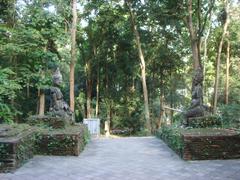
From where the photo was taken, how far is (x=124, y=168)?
7.55 meters

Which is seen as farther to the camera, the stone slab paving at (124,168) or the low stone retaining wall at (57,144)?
the low stone retaining wall at (57,144)

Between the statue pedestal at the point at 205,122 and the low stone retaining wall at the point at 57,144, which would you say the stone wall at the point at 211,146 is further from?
the low stone retaining wall at the point at 57,144

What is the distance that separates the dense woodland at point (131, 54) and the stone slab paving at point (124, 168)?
894cm

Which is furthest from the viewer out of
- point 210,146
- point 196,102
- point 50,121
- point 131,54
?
point 131,54

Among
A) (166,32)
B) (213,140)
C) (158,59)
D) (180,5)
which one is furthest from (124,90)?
(213,140)

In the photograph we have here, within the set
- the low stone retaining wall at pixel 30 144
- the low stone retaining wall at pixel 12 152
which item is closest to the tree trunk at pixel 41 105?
the low stone retaining wall at pixel 30 144

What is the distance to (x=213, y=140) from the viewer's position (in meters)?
8.30

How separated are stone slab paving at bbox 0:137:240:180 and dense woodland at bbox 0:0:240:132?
29.3 ft

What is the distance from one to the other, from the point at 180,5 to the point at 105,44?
8397 mm

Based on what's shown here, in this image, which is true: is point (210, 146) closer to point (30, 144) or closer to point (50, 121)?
point (30, 144)

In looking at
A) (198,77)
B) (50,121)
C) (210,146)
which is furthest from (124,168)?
(198,77)

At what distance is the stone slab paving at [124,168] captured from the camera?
6574mm

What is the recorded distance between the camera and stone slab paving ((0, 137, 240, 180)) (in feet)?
21.6

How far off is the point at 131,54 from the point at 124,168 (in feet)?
59.7
